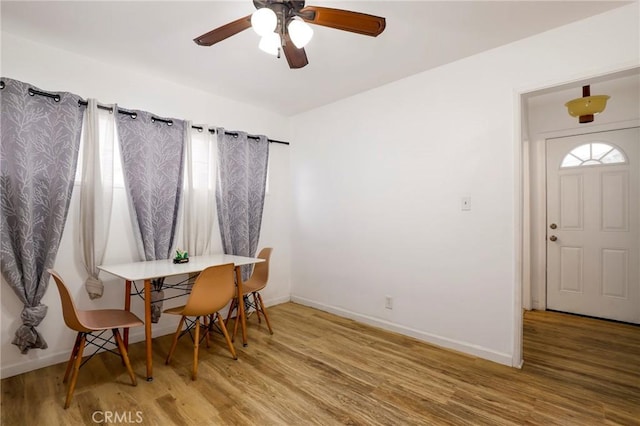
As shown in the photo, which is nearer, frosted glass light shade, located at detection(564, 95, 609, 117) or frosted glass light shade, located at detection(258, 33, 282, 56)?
frosted glass light shade, located at detection(258, 33, 282, 56)

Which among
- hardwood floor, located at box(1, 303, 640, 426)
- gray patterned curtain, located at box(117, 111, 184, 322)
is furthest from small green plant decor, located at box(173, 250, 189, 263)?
hardwood floor, located at box(1, 303, 640, 426)

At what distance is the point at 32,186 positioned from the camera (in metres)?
2.25

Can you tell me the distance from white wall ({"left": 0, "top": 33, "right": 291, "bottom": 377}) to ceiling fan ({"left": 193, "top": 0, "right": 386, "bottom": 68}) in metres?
1.45

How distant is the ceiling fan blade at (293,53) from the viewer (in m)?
1.80

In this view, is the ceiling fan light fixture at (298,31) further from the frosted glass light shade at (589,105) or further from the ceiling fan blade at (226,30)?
the frosted glass light shade at (589,105)

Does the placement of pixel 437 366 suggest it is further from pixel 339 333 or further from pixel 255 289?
pixel 255 289

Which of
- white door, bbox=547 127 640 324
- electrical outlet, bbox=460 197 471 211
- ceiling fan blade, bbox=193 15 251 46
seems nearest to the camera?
ceiling fan blade, bbox=193 15 251 46

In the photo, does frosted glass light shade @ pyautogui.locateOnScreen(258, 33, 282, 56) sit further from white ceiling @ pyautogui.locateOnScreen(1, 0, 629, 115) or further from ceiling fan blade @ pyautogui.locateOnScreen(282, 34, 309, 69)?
white ceiling @ pyautogui.locateOnScreen(1, 0, 629, 115)

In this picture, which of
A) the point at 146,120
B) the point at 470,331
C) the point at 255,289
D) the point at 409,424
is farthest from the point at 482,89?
the point at 146,120

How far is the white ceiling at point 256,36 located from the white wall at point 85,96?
4.6 inches

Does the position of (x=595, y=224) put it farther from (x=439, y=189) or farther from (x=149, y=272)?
(x=149, y=272)

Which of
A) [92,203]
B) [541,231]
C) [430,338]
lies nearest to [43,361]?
[92,203]

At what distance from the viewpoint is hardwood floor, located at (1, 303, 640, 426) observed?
1.79 metres

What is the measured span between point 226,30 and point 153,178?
1.65 meters
